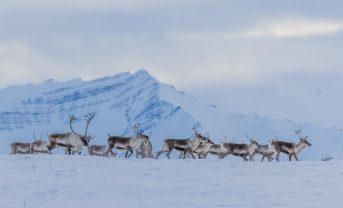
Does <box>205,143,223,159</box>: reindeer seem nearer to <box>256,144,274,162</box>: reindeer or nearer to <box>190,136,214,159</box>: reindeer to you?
<box>190,136,214,159</box>: reindeer

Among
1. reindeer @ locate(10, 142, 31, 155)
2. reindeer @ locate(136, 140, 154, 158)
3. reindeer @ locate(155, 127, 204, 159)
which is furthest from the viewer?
reindeer @ locate(10, 142, 31, 155)

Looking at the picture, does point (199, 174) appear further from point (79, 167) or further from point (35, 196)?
point (35, 196)

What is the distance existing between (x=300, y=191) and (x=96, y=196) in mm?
4320

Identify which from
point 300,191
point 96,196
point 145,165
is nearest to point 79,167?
point 145,165

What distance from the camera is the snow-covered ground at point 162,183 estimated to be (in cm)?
1867

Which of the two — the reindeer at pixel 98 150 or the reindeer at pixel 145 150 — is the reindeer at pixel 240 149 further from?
the reindeer at pixel 98 150

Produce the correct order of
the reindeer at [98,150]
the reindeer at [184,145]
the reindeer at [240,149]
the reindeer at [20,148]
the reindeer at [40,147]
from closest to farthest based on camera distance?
1. the reindeer at [98,150]
2. the reindeer at [184,145]
3. the reindeer at [240,149]
4. the reindeer at [40,147]
5. the reindeer at [20,148]

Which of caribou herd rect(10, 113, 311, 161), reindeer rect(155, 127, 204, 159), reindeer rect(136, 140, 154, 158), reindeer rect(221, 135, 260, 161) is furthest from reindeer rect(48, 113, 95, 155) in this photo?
reindeer rect(221, 135, 260, 161)

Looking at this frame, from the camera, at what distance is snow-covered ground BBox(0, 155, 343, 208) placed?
18672mm

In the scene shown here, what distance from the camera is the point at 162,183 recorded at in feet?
71.9

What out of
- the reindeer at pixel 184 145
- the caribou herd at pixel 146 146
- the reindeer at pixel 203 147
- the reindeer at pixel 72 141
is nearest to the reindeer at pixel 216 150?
the caribou herd at pixel 146 146

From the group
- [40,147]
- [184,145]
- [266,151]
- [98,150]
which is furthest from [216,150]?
[40,147]

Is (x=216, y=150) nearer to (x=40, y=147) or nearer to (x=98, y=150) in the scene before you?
(x=98, y=150)

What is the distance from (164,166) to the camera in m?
25.5
